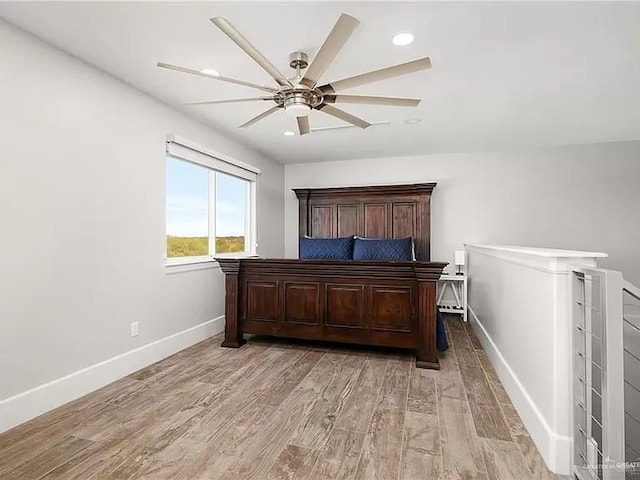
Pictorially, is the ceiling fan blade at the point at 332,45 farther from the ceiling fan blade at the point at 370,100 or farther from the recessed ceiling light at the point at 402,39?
the recessed ceiling light at the point at 402,39

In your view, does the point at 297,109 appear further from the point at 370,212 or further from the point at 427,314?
the point at 370,212

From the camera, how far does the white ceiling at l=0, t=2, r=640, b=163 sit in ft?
6.59

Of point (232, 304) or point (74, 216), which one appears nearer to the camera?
point (74, 216)

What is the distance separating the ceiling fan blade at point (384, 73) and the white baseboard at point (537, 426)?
198 centimetres

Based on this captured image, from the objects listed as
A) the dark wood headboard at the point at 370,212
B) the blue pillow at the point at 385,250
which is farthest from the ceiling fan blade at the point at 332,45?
the dark wood headboard at the point at 370,212

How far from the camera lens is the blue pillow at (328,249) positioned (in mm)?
4453

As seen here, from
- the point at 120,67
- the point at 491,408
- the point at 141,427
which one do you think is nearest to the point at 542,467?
the point at 491,408

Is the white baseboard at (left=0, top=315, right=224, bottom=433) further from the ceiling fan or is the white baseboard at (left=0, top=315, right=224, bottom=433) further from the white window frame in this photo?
the ceiling fan

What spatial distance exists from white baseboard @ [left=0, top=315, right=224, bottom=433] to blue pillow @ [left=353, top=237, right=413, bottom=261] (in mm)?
2159

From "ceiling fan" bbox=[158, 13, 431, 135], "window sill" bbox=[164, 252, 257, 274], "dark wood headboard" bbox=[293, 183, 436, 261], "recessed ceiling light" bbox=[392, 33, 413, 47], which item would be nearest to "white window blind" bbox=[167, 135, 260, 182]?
"window sill" bbox=[164, 252, 257, 274]

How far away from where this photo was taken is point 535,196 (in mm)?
5012

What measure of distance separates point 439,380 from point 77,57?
364 cm

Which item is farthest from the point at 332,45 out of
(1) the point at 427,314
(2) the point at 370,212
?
(2) the point at 370,212

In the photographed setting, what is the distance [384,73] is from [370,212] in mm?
3624
